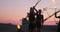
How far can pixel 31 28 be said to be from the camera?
88.8ft

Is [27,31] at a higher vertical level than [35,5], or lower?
lower

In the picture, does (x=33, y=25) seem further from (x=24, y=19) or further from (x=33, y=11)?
(x=24, y=19)

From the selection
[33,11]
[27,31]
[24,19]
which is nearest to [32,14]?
[33,11]

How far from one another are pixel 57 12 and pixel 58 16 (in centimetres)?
77

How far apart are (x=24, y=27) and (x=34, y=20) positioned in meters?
2.78

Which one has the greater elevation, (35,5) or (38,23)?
(35,5)

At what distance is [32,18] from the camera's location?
2731 cm

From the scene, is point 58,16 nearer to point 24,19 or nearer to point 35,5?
point 35,5

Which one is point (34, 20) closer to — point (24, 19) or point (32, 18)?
point (32, 18)

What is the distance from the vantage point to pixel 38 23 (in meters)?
27.0

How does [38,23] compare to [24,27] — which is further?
[24,27]

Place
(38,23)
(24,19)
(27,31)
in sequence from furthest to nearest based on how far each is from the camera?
1. (24,19)
2. (27,31)
3. (38,23)

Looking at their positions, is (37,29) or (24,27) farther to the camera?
(24,27)

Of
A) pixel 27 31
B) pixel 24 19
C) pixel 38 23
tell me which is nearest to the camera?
pixel 38 23
